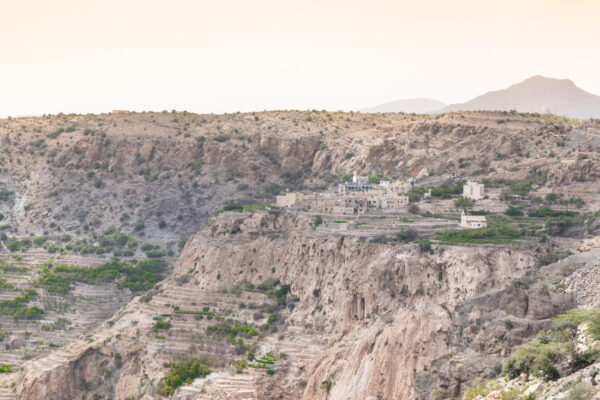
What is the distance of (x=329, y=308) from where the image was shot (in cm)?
4956

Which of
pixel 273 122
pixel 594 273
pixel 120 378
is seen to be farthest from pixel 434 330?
pixel 273 122

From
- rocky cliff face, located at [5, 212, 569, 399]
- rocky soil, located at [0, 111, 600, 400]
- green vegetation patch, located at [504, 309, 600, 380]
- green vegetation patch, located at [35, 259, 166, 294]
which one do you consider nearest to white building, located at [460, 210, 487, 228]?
rocky soil, located at [0, 111, 600, 400]

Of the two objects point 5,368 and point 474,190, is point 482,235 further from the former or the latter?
point 5,368

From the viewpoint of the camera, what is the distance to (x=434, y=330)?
133ft

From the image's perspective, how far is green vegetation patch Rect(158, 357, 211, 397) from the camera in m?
48.0

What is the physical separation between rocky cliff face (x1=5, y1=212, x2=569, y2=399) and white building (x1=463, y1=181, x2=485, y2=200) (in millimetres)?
10482

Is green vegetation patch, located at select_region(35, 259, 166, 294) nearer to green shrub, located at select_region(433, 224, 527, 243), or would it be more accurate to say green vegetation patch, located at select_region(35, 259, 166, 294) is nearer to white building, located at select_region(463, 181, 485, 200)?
white building, located at select_region(463, 181, 485, 200)

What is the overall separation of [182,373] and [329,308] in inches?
327

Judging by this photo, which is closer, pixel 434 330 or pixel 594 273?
pixel 594 273

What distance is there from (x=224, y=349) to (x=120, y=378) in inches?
278

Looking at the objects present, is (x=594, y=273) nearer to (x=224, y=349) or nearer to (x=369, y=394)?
(x=369, y=394)

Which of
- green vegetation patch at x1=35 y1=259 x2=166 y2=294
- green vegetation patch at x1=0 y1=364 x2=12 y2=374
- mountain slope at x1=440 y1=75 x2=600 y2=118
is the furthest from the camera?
mountain slope at x1=440 y1=75 x2=600 y2=118

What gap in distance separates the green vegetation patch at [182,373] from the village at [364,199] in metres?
14.2

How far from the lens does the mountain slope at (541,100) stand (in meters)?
140
